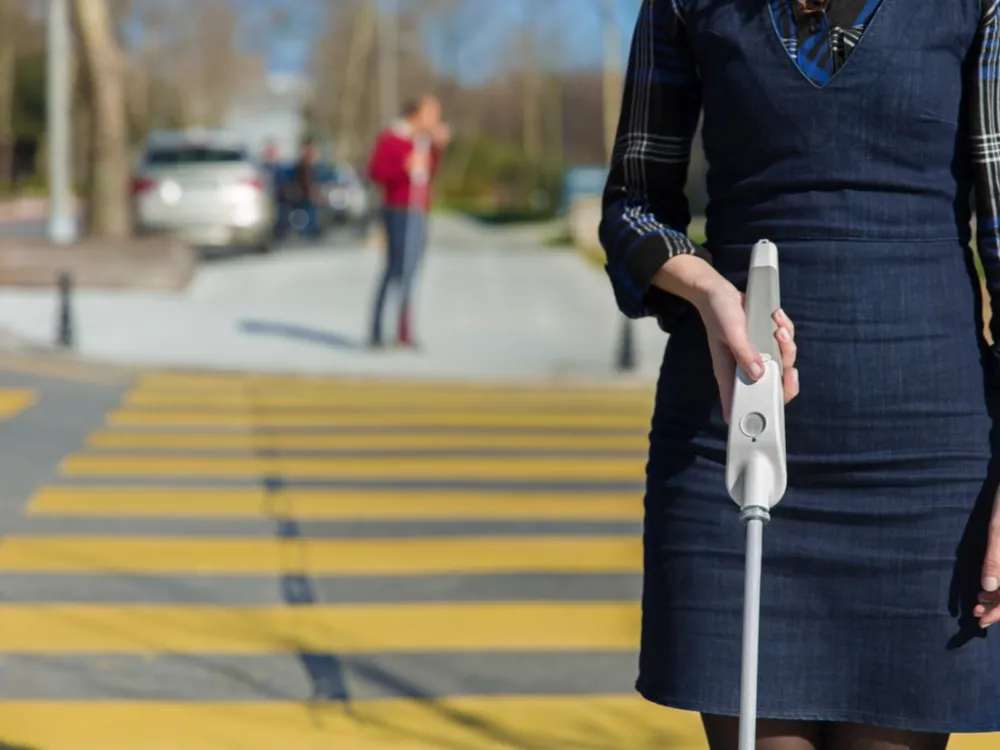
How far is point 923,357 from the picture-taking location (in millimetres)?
2334

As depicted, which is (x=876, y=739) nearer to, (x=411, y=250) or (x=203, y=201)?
(x=411, y=250)

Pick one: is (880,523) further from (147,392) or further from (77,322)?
(77,322)

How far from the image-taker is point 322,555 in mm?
7035

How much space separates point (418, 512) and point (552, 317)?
9441 mm

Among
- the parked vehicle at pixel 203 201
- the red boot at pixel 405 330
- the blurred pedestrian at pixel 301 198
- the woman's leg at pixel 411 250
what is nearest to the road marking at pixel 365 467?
the woman's leg at pixel 411 250

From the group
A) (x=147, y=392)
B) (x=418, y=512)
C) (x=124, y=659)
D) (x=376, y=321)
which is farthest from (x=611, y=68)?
(x=124, y=659)

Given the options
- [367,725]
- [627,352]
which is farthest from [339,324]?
[367,725]

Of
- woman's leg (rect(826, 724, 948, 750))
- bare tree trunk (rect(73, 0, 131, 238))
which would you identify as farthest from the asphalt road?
bare tree trunk (rect(73, 0, 131, 238))

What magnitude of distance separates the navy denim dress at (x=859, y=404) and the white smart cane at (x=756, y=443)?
13 cm

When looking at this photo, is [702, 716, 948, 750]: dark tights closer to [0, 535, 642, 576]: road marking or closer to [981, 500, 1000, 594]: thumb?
[981, 500, 1000, 594]: thumb

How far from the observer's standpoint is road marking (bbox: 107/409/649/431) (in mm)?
10492

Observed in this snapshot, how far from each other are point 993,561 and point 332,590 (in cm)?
Answer: 436

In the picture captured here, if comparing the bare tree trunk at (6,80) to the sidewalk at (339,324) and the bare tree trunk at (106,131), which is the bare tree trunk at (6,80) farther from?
the sidewalk at (339,324)

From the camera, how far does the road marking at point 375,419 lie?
1049cm
